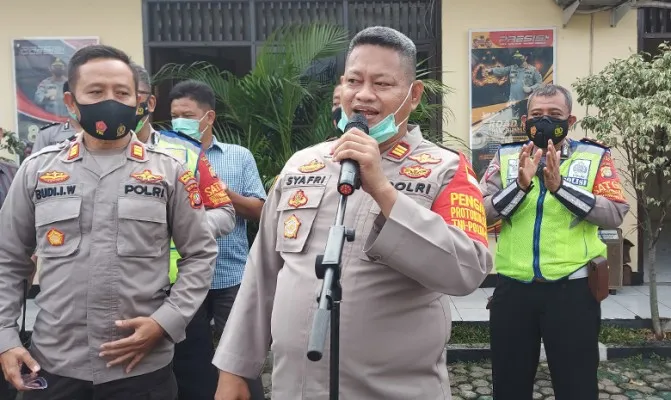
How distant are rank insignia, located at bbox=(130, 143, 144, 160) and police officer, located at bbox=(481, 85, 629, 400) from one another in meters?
1.76

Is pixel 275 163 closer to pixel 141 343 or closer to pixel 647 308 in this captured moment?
pixel 141 343

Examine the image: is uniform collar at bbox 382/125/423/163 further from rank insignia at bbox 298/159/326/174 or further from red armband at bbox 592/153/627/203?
red armband at bbox 592/153/627/203

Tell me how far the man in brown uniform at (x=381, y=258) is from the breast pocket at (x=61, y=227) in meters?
0.67

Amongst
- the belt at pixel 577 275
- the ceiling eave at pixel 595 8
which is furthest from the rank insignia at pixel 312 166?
the ceiling eave at pixel 595 8

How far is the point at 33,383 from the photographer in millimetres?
2123

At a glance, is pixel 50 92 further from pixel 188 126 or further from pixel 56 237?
pixel 56 237

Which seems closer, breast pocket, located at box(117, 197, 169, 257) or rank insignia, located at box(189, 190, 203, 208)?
breast pocket, located at box(117, 197, 169, 257)

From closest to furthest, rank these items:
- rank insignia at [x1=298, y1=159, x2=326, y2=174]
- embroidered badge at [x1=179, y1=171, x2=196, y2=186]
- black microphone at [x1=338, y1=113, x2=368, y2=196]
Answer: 1. black microphone at [x1=338, y1=113, x2=368, y2=196]
2. rank insignia at [x1=298, y1=159, x2=326, y2=174]
3. embroidered badge at [x1=179, y1=171, x2=196, y2=186]

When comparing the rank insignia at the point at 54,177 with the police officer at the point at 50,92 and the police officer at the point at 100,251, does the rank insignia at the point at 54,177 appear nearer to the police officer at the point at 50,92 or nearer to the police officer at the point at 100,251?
the police officer at the point at 100,251

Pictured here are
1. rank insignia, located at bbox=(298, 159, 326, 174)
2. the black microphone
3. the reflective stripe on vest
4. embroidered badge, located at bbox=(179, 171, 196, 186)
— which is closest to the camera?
the black microphone

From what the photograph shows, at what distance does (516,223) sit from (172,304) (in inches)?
71.9

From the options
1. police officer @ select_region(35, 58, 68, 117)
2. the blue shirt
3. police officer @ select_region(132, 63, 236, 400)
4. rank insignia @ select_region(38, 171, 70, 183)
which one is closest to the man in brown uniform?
rank insignia @ select_region(38, 171, 70, 183)

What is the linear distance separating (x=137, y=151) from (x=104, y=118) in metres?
0.17

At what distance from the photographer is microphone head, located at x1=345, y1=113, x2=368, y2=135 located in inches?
63.6
